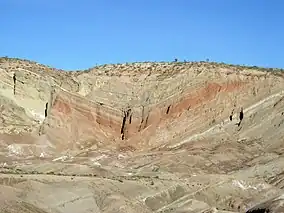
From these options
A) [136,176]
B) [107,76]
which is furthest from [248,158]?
[107,76]

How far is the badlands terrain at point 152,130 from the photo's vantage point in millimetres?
45050

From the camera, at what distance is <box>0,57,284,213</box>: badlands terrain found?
Result: 45.1 meters

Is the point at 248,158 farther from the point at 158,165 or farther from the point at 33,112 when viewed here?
the point at 33,112

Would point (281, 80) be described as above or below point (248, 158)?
above

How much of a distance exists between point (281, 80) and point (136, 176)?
20.6 metres

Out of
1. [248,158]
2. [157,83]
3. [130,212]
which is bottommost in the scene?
[130,212]

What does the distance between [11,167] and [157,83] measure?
20164 mm

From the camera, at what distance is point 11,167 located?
50.9 meters

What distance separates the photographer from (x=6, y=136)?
58156 millimetres

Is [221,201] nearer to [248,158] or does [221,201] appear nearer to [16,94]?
[248,158]

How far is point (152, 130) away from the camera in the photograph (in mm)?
61344

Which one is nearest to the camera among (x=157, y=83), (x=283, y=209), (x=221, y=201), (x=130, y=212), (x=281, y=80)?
(x=283, y=209)

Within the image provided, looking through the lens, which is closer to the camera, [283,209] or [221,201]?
[283,209]

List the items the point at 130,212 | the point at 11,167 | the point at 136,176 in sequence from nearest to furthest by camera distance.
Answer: the point at 130,212, the point at 136,176, the point at 11,167
